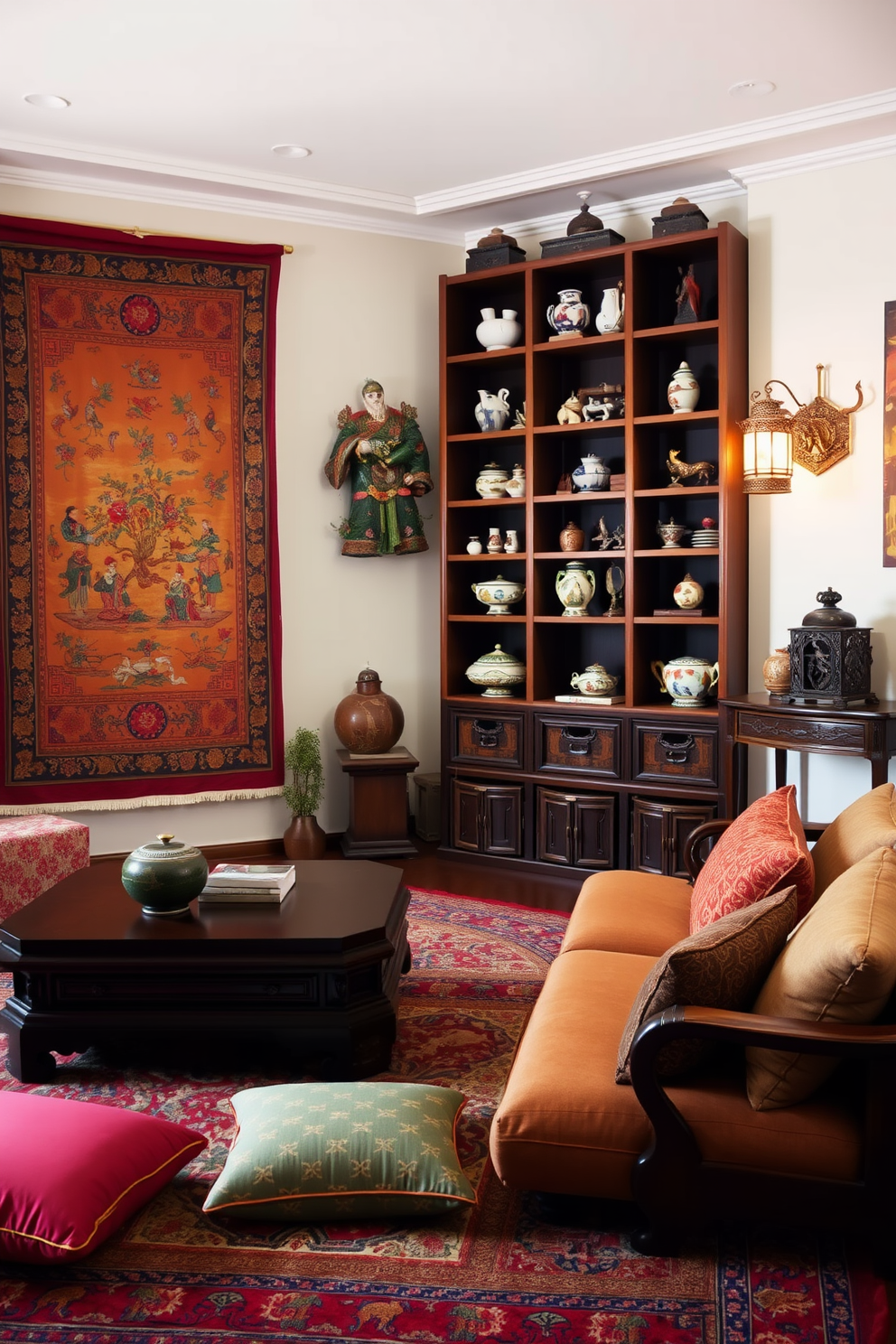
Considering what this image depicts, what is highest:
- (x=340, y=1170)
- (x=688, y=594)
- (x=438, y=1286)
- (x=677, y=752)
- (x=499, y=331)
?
(x=499, y=331)

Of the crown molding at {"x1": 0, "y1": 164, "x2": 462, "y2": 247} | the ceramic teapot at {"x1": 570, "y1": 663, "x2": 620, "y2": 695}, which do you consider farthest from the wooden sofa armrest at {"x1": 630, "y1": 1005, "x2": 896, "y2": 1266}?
the crown molding at {"x1": 0, "y1": 164, "x2": 462, "y2": 247}

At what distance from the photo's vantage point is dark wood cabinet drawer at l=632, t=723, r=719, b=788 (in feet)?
15.4

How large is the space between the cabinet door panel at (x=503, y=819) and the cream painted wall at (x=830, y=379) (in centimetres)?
107

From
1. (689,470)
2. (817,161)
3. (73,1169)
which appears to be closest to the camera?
(73,1169)

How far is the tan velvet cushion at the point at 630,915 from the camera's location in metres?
2.88

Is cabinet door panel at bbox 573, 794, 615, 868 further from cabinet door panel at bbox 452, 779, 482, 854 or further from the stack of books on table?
the stack of books on table

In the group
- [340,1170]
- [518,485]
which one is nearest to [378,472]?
[518,485]

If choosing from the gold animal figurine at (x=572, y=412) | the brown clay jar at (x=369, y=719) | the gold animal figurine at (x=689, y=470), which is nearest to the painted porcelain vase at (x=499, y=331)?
the gold animal figurine at (x=572, y=412)

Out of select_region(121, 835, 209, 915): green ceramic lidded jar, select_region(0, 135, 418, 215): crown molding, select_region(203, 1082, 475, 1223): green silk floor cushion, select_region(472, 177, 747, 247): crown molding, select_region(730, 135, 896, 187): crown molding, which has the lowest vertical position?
select_region(203, 1082, 475, 1223): green silk floor cushion

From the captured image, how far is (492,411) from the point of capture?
5.40m

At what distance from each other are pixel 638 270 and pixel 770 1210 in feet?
13.2

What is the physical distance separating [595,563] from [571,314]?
45.9 inches

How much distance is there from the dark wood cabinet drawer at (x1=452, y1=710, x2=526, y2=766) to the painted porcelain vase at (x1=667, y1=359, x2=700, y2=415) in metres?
1.57

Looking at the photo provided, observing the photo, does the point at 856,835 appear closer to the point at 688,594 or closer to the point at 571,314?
the point at 688,594
